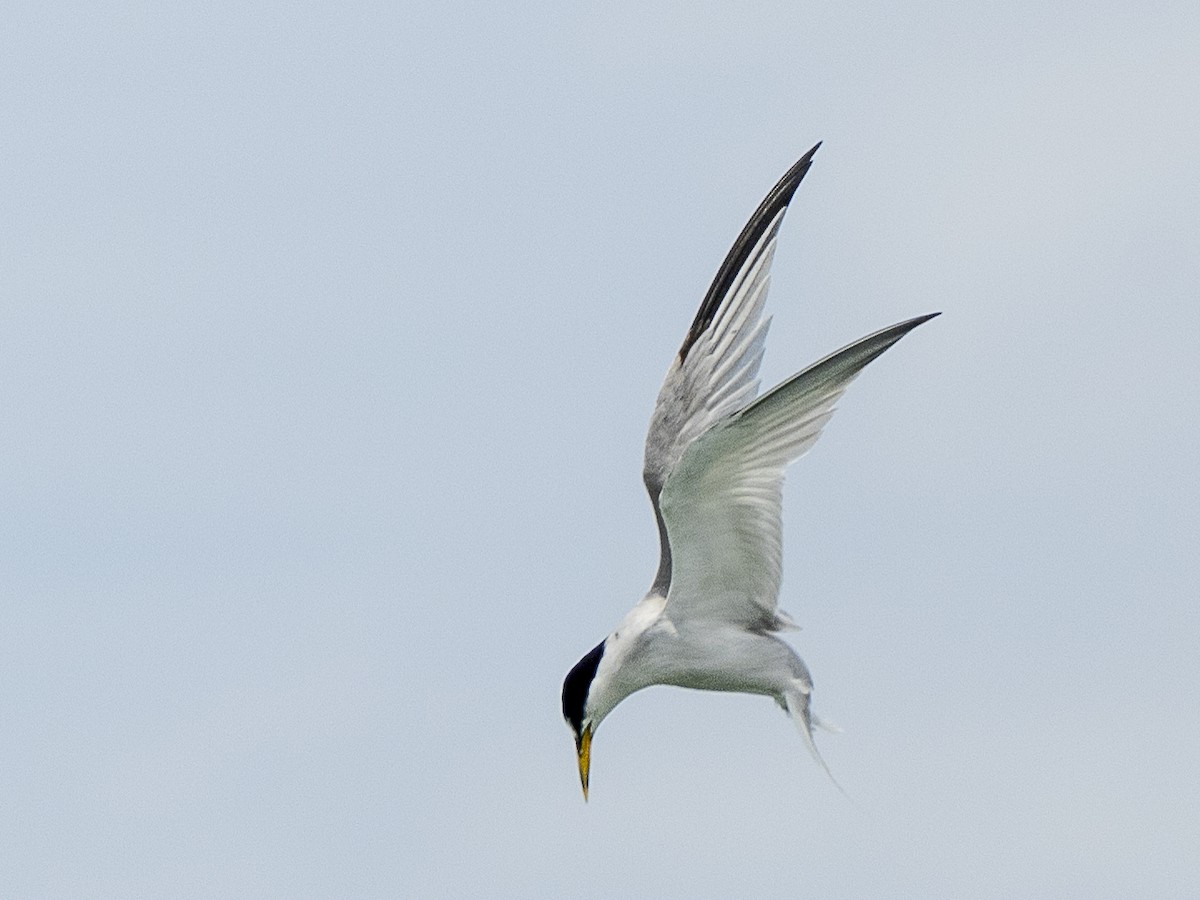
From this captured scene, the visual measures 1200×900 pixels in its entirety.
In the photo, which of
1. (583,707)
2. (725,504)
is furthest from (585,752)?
(725,504)

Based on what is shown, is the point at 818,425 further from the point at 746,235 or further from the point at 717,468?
the point at 746,235

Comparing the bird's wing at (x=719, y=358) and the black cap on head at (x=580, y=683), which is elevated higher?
the bird's wing at (x=719, y=358)

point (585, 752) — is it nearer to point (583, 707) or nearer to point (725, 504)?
point (583, 707)

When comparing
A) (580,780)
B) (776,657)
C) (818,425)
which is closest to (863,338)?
(818,425)

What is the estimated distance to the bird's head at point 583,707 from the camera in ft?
33.9

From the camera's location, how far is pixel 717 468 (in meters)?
9.59

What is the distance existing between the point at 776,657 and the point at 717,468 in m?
1.22

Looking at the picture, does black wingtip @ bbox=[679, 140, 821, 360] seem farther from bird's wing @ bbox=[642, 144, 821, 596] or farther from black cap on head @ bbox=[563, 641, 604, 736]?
black cap on head @ bbox=[563, 641, 604, 736]

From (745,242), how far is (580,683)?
230 centimetres

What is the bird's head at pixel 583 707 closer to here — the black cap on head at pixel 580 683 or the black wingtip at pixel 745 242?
the black cap on head at pixel 580 683

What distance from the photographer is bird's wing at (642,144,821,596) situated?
1095cm

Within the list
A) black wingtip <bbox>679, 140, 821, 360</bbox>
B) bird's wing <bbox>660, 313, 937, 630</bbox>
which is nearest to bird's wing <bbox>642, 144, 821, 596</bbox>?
black wingtip <bbox>679, 140, 821, 360</bbox>

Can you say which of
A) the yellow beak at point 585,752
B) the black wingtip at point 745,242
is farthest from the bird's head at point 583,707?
the black wingtip at point 745,242

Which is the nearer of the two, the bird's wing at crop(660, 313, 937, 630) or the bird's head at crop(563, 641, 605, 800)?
the bird's wing at crop(660, 313, 937, 630)
